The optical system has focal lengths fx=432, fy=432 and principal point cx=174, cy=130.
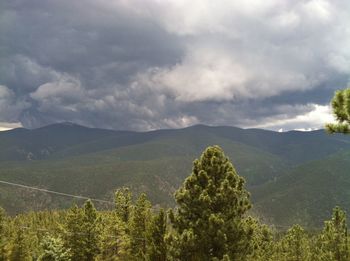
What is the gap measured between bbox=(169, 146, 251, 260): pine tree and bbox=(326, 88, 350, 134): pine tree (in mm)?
11017

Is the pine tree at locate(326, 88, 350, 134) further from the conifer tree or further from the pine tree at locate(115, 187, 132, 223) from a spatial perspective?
the pine tree at locate(115, 187, 132, 223)

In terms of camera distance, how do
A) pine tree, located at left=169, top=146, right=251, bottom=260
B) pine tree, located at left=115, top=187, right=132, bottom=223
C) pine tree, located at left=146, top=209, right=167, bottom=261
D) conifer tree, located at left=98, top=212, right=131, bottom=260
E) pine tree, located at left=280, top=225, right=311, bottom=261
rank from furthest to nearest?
pine tree, located at left=115, top=187, right=132, bottom=223 < pine tree, located at left=280, top=225, right=311, bottom=261 < conifer tree, located at left=98, top=212, right=131, bottom=260 < pine tree, located at left=146, top=209, right=167, bottom=261 < pine tree, located at left=169, top=146, right=251, bottom=260

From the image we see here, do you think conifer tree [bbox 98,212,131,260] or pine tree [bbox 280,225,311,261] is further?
pine tree [bbox 280,225,311,261]

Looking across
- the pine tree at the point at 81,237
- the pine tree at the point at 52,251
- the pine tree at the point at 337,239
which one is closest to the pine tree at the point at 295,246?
the pine tree at the point at 337,239

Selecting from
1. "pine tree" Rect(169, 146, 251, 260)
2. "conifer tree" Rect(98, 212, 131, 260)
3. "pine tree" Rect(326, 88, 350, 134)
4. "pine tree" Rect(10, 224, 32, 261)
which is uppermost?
"pine tree" Rect(326, 88, 350, 134)

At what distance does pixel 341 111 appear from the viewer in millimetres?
15586

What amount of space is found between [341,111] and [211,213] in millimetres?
12445

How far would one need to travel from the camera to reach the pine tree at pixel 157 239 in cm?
3884

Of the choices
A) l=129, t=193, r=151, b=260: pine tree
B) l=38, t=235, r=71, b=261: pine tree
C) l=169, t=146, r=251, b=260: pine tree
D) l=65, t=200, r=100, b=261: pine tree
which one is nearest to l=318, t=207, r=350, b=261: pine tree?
l=129, t=193, r=151, b=260: pine tree

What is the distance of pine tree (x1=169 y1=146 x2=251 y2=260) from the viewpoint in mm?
25734

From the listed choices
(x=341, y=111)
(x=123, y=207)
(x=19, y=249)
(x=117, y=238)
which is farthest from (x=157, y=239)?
(x=19, y=249)

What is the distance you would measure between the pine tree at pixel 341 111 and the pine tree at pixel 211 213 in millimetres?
11017

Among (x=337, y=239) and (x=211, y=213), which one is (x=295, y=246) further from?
(x=211, y=213)

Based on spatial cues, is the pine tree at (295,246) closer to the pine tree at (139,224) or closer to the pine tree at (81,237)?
the pine tree at (139,224)
